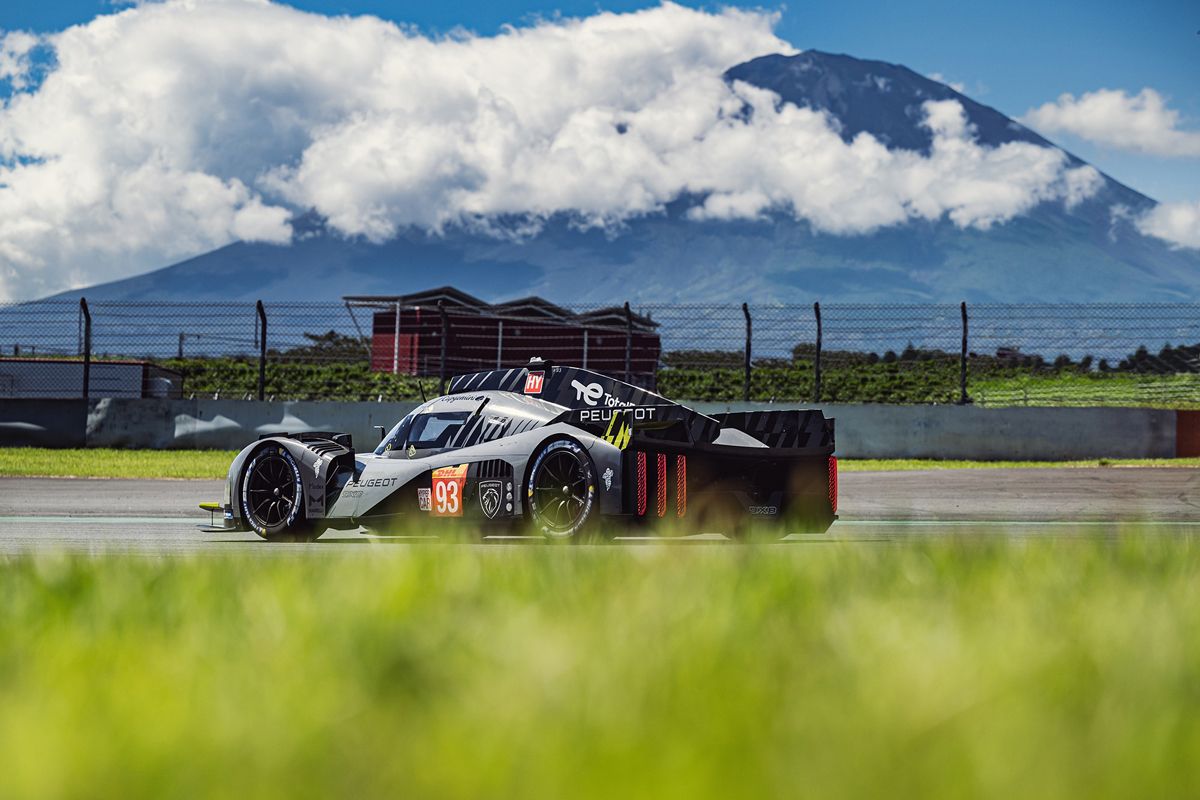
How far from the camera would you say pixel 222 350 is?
23.1 metres

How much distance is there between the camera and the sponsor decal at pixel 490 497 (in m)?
8.34

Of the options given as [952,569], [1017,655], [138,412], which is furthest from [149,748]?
[138,412]

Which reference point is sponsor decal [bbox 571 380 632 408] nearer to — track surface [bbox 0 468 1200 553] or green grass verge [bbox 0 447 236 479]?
track surface [bbox 0 468 1200 553]

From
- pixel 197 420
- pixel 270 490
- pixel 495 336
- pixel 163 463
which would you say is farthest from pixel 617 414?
pixel 495 336

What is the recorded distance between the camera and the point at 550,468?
8.26m

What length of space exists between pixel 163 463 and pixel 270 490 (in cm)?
1015

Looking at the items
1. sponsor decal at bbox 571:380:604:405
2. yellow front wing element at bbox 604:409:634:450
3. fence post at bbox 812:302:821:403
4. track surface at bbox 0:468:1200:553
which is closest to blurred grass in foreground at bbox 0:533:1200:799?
track surface at bbox 0:468:1200:553

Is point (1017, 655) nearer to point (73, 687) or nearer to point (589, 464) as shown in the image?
point (73, 687)

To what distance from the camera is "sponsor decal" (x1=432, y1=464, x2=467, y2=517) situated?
8.52 meters

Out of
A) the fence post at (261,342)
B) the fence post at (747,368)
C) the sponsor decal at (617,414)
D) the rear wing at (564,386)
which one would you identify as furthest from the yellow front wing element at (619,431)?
the fence post at (261,342)

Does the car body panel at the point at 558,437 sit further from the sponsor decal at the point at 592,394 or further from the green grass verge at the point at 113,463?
the green grass verge at the point at 113,463

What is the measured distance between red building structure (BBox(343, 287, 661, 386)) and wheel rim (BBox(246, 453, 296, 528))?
11.3m

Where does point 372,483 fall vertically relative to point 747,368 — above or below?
below

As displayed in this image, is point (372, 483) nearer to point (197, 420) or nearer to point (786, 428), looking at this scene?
point (786, 428)
